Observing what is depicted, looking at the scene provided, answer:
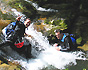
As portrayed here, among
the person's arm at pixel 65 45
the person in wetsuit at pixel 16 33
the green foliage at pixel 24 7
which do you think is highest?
the green foliage at pixel 24 7

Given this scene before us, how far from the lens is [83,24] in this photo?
4.97 feet

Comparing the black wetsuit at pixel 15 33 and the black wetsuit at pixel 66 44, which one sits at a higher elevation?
the black wetsuit at pixel 15 33

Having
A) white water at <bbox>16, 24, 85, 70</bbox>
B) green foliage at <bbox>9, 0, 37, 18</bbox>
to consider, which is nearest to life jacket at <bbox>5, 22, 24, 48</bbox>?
white water at <bbox>16, 24, 85, 70</bbox>

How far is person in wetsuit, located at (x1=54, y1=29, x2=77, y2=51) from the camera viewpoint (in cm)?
139

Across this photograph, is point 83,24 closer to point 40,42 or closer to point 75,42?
point 75,42

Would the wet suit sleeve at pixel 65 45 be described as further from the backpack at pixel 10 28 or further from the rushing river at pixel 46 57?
the backpack at pixel 10 28

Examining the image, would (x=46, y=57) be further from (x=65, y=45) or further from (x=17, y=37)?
(x=17, y=37)

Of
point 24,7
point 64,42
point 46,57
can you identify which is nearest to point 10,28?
point 24,7

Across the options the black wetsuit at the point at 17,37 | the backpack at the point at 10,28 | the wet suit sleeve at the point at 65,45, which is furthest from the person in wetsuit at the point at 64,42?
the backpack at the point at 10,28

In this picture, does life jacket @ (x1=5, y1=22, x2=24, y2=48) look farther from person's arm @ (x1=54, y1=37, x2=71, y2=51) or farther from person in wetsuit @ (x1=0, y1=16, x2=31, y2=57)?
person's arm @ (x1=54, y1=37, x2=71, y2=51)

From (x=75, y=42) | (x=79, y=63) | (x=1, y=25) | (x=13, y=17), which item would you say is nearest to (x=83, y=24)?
(x=75, y=42)

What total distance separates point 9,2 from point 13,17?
0.21 metres

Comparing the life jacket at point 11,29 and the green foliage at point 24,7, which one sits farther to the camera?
the green foliage at point 24,7

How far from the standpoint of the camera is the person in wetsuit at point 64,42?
4.58ft
